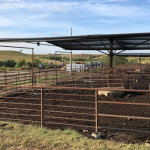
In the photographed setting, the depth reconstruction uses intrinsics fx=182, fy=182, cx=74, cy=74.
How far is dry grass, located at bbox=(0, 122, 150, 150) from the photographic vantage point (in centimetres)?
367

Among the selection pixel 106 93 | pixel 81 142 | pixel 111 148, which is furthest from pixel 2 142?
pixel 106 93

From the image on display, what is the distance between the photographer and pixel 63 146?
371 centimetres

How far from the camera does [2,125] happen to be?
5.18 m

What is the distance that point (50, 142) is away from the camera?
154 inches

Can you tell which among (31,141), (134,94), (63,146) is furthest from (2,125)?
(134,94)

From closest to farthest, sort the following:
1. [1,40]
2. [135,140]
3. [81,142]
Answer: [81,142] < [135,140] < [1,40]

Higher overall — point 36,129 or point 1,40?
point 1,40

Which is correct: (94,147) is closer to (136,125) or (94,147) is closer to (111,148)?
(111,148)

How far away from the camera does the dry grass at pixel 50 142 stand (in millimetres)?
3673

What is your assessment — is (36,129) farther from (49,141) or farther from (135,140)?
(135,140)

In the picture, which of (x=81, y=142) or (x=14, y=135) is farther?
(x=14, y=135)

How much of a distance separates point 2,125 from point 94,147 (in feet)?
9.51

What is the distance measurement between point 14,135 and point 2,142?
360 mm

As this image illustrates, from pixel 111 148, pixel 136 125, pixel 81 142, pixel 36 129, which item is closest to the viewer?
pixel 111 148
